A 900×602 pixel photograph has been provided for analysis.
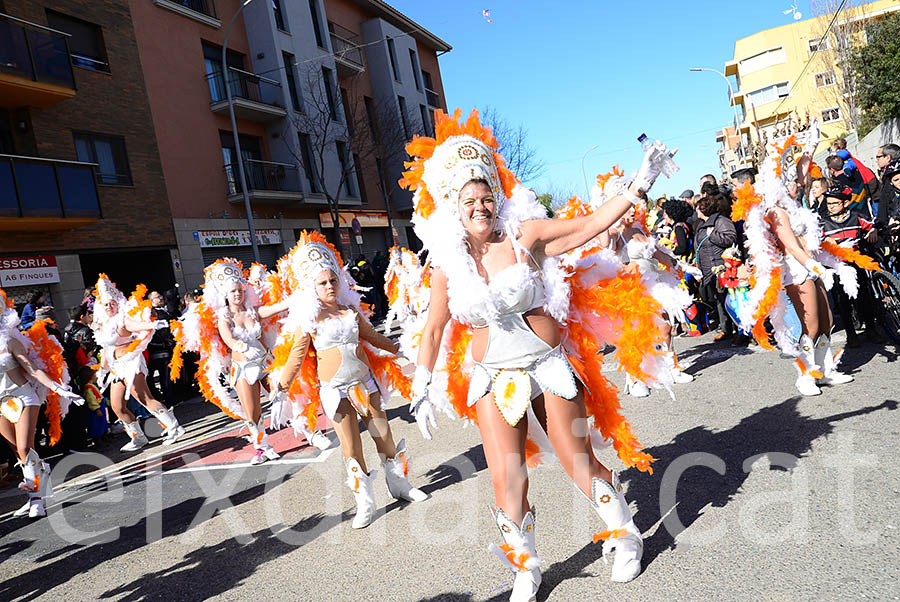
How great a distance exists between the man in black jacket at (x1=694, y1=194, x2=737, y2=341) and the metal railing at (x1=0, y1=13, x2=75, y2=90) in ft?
47.8

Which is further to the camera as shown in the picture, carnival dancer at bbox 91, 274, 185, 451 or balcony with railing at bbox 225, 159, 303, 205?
balcony with railing at bbox 225, 159, 303, 205

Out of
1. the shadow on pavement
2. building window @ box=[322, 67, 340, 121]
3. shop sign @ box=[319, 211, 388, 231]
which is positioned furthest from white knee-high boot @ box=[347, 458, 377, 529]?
building window @ box=[322, 67, 340, 121]

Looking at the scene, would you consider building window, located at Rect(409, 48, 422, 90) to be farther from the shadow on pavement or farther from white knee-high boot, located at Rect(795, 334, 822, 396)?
the shadow on pavement

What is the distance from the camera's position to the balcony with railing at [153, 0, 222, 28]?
1847cm

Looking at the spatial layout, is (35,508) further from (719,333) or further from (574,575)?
(719,333)

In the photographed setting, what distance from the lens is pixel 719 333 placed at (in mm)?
8008

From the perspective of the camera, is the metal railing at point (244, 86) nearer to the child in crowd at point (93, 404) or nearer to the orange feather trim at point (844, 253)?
the child in crowd at point (93, 404)

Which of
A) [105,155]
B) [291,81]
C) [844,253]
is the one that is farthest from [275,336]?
[291,81]

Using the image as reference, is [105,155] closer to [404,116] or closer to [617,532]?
[404,116]

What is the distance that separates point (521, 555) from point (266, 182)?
822 inches

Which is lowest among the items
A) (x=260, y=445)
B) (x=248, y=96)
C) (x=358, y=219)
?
(x=260, y=445)

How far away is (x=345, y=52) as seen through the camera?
2678 cm

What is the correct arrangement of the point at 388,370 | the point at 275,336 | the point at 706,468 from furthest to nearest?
1. the point at 275,336
2. the point at 388,370
3. the point at 706,468

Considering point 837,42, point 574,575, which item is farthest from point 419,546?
point 837,42
